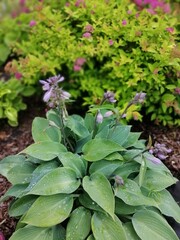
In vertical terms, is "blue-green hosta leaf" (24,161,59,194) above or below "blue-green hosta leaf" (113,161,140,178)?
above

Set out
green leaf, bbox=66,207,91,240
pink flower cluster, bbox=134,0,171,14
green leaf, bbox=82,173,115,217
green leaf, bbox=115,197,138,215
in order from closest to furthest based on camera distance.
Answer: green leaf, bbox=82,173,115,217, green leaf, bbox=66,207,91,240, green leaf, bbox=115,197,138,215, pink flower cluster, bbox=134,0,171,14

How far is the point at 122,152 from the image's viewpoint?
9.08ft

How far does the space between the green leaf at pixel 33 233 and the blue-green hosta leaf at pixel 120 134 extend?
0.74m

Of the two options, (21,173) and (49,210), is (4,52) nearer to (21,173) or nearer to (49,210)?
(21,173)

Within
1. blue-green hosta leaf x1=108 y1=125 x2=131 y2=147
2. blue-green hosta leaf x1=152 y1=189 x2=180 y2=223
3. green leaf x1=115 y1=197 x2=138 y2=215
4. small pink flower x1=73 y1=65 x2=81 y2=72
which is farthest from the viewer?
small pink flower x1=73 y1=65 x2=81 y2=72

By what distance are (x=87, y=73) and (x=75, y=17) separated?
510mm

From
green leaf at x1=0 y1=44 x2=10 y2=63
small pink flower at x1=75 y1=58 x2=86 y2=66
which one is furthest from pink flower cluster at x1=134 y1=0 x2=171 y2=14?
green leaf at x1=0 y1=44 x2=10 y2=63

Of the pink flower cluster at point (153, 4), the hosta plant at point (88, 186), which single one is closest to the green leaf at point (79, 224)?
the hosta plant at point (88, 186)

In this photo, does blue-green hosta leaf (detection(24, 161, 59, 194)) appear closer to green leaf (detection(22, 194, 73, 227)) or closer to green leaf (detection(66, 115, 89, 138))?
green leaf (detection(22, 194, 73, 227))

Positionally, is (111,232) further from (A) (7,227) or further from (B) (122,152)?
(A) (7,227)

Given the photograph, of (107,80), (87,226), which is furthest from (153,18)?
(87,226)

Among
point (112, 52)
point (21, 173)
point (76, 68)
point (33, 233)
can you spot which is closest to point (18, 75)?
point (76, 68)

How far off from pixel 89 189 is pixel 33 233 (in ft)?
1.53

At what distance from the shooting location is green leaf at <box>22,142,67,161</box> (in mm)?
2629
